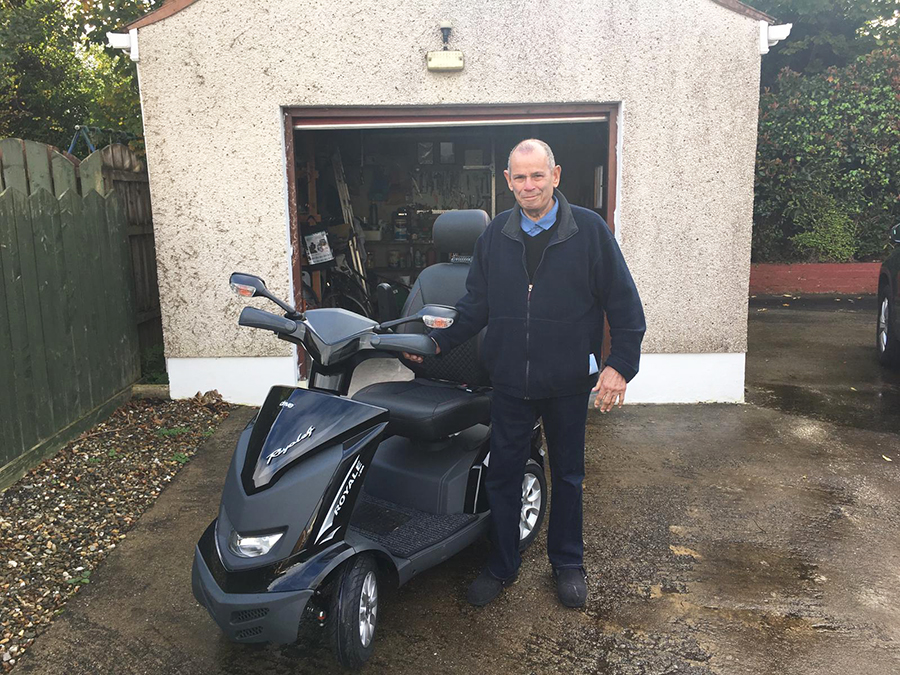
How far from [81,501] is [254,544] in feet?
7.14

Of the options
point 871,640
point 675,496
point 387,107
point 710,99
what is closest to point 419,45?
point 387,107

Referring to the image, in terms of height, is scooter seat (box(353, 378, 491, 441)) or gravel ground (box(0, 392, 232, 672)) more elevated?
scooter seat (box(353, 378, 491, 441))

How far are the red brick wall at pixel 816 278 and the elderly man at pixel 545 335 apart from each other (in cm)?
971

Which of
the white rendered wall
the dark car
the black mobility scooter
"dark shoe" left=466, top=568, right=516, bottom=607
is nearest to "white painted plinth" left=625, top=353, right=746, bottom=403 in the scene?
the white rendered wall

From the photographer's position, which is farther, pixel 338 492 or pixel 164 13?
pixel 164 13

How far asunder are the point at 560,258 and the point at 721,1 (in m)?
3.77

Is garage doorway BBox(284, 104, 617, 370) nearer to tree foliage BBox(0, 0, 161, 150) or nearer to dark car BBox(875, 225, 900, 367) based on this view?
tree foliage BBox(0, 0, 161, 150)

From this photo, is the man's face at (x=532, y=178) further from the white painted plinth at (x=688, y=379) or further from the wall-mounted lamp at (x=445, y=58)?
the white painted plinth at (x=688, y=379)

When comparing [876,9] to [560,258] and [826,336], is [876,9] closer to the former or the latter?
[826,336]

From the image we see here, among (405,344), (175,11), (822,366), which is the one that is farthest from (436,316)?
(822,366)

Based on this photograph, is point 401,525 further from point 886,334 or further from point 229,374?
point 886,334

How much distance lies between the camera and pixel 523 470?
317cm

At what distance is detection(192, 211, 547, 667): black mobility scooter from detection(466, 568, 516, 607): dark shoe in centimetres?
17

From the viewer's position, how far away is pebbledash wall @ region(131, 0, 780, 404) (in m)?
5.51
